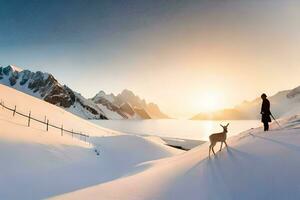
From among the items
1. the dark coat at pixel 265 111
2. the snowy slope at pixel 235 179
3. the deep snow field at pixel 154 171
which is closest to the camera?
the snowy slope at pixel 235 179

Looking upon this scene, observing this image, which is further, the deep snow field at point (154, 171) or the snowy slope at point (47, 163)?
the snowy slope at point (47, 163)

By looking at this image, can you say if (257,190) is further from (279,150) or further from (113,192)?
(113,192)

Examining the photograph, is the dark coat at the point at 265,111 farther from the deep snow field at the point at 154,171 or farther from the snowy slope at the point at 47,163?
the snowy slope at the point at 47,163

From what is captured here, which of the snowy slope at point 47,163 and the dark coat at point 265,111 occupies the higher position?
the dark coat at point 265,111

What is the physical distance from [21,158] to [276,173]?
20479 mm

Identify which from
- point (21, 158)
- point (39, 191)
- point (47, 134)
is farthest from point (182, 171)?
point (47, 134)

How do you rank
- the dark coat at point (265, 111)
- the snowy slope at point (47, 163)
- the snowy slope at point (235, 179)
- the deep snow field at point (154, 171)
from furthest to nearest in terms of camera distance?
the snowy slope at point (47, 163) → the dark coat at point (265, 111) → the deep snow field at point (154, 171) → the snowy slope at point (235, 179)

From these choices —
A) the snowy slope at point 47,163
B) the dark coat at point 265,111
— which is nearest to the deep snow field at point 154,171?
the snowy slope at point 47,163

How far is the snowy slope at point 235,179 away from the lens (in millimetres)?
11234

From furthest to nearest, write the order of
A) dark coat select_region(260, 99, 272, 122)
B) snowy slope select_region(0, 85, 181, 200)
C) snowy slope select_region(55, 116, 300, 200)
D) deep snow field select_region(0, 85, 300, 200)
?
snowy slope select_region(0, 85, 181, 200) < dark coat select_region(260, 99, 272, 122) < deep snow field select_region(0, 85, 300, 200) < snowy slope select_region(55, 116, 300, 200)

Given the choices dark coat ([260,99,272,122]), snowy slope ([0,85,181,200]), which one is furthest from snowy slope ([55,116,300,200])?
snowy slope ([0,85,181,200])

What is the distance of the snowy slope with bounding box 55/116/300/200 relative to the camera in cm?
1123

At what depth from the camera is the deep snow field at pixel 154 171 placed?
1205cm

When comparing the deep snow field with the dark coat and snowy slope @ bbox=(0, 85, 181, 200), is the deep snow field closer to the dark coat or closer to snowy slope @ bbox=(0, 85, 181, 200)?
snowy slope @ bbox=(0, 85, 181, 200)
